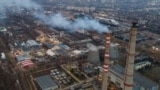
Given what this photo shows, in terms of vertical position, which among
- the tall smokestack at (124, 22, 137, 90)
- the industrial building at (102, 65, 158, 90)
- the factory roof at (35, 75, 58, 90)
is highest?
the tall smokestack at (124, 22, 137, 90)

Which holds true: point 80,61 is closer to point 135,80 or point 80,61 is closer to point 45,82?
point 45,82

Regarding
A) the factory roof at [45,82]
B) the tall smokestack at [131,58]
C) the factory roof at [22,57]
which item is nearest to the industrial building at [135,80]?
the tall smokestack at [131,58]

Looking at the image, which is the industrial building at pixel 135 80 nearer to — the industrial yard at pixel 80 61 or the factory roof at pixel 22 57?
the industrial yard at pixel 80 61

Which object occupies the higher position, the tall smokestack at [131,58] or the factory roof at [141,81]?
the tall smokestack at [131,58]

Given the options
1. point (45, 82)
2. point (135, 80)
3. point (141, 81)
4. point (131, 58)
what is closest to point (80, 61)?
point (45, 82)

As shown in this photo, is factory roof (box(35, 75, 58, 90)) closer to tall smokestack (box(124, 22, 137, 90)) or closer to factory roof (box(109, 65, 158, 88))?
factory roof (box(109, 65, 158, 88))

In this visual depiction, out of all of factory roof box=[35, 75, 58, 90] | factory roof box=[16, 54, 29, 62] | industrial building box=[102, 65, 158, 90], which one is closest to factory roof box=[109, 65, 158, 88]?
industrial building box=[102, 65, 158, 90]

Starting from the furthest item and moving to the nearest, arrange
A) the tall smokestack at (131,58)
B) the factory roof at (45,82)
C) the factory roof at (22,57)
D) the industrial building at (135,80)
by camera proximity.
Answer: the factory roof at (22,57), the factory roof at (45,82), the industrial building at (135,80), the tall smokestack at (131,58)

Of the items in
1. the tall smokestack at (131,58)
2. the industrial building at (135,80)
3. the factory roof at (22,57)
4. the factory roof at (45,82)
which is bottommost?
the factory roof at (45,82)

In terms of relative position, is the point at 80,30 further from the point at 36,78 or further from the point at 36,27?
the point at 36,78
